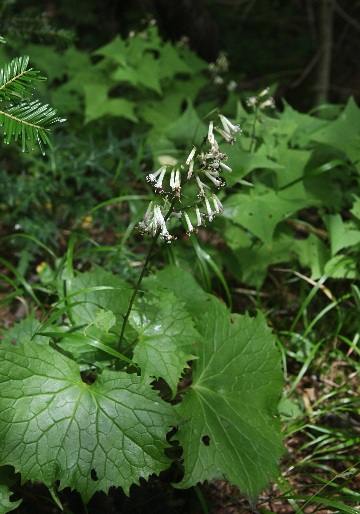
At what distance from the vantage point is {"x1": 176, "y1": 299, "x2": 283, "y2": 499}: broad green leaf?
1.72 metres

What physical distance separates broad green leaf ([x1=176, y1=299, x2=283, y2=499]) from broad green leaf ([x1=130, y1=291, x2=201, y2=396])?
0.14 meters

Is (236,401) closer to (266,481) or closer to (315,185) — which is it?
(266,481)

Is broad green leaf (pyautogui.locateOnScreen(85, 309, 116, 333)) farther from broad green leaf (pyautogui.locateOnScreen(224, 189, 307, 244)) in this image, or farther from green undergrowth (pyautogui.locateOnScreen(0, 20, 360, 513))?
broad green leaf (pyautogui.locateOnScreen(224, 189, 307, 244))

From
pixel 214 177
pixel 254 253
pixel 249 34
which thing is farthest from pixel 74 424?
pixel 249 34

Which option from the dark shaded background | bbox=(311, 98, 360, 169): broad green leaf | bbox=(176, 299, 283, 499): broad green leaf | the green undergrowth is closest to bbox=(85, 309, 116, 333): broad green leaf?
the green undergrowth

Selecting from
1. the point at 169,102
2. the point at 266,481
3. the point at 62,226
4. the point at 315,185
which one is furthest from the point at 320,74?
the point at 266,481

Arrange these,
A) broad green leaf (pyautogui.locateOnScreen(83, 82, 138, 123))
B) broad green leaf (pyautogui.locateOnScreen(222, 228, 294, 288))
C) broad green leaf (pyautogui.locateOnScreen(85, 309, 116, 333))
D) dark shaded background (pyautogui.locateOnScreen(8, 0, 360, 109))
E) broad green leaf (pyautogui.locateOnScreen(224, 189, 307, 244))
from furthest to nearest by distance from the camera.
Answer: dark shaded background (pyautogui.locateOnScreen(8, 0, 360, 109)) < broad green leaf (pyautogui.locateOnScreen(83, 82, 138, 123)) < broad green leaf (pyautogui.locateOnScreen(222, 228, 294, 288)) < broad green leaf (pyautogui.locateOnScreen(224, 189, 307, 244)) < broad green leaf (pyautogui.locateOnScreen(85, 309, 116, 333))

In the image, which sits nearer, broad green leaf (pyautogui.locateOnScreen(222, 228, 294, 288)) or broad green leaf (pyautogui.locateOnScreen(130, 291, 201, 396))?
broad green leaf (pyautogui.locateOnScreen(130, 291, 201, 396))

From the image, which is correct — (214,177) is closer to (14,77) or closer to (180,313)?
(180,313)

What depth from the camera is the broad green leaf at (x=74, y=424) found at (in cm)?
158

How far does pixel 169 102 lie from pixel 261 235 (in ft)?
6.10

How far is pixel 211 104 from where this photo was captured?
12.7 feet

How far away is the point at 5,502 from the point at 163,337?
0.76 m

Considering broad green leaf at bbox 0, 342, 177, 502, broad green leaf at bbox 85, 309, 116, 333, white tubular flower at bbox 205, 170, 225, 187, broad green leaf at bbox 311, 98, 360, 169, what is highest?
white tubular flower at bbox 205, 170, 225, 187
